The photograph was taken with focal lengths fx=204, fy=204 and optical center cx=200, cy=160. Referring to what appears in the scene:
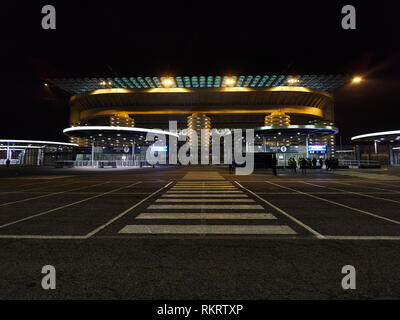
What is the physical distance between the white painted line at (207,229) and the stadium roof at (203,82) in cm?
7913

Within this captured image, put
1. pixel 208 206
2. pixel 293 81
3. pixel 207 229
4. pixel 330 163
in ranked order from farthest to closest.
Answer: pixel 293 81 → pixel 330 163 → pixel 208 206 → pixel 207 229

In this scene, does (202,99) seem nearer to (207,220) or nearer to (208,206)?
(208,206)

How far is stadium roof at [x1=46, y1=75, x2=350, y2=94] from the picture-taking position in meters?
78.5

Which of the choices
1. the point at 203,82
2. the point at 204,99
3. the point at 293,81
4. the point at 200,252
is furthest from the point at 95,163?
the point at 293,81

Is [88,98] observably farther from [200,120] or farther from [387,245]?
→ [387,245]

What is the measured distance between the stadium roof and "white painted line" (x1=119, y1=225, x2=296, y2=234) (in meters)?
79.1

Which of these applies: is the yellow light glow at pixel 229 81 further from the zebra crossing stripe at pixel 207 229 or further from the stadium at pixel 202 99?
the zebra crossing stripe at pixel 207 229

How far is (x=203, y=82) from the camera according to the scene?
267ft

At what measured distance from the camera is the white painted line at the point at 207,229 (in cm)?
421

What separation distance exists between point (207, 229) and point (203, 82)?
83.6 metres

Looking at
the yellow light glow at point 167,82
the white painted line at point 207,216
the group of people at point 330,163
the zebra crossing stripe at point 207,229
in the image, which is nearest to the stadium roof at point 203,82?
the yellow light glow at point 167,82

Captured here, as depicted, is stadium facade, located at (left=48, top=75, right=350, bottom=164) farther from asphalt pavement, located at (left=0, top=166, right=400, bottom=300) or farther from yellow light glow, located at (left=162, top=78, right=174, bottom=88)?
asphalt pavement, located at (left=0, top=166, right=400, bottom=300)
